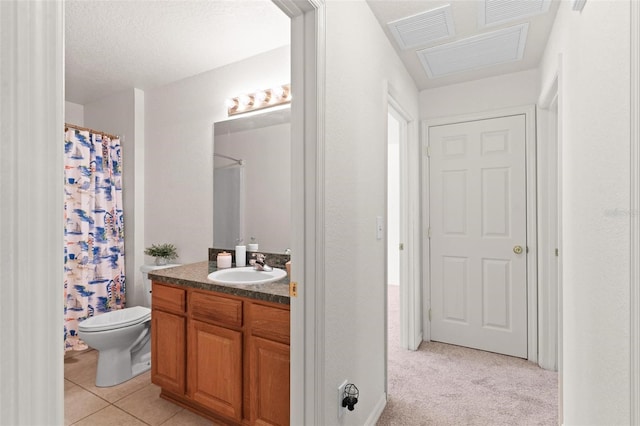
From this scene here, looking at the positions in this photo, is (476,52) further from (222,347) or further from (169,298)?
(169,298)

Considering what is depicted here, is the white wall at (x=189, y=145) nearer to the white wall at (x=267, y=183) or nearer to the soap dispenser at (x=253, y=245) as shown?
the white wall at (x=267, y=183)

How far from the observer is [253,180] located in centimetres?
259

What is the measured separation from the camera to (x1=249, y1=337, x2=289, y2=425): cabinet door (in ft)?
5.25

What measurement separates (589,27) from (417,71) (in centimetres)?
153

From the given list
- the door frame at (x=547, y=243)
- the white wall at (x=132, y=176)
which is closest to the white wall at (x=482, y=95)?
the door frame at (x=547, y=243)

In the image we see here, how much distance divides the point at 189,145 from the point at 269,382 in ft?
7.24

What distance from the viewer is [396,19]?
197 cm

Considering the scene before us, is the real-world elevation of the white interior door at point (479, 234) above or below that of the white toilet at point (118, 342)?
above

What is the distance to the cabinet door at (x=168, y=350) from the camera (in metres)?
2.01

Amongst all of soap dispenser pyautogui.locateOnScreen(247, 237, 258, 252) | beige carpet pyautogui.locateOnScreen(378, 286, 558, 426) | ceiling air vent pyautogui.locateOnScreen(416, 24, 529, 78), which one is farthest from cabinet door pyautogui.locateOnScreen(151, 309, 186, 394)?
ceiling air vent pyautogui.locateOnScreen(416, 24, 529, 78)

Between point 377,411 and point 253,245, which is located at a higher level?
point 253,245

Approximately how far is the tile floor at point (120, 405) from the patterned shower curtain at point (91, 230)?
2.37 feet

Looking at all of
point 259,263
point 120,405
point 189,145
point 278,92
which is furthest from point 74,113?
point 120,405

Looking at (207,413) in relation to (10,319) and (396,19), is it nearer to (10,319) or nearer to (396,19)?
(10,319)
